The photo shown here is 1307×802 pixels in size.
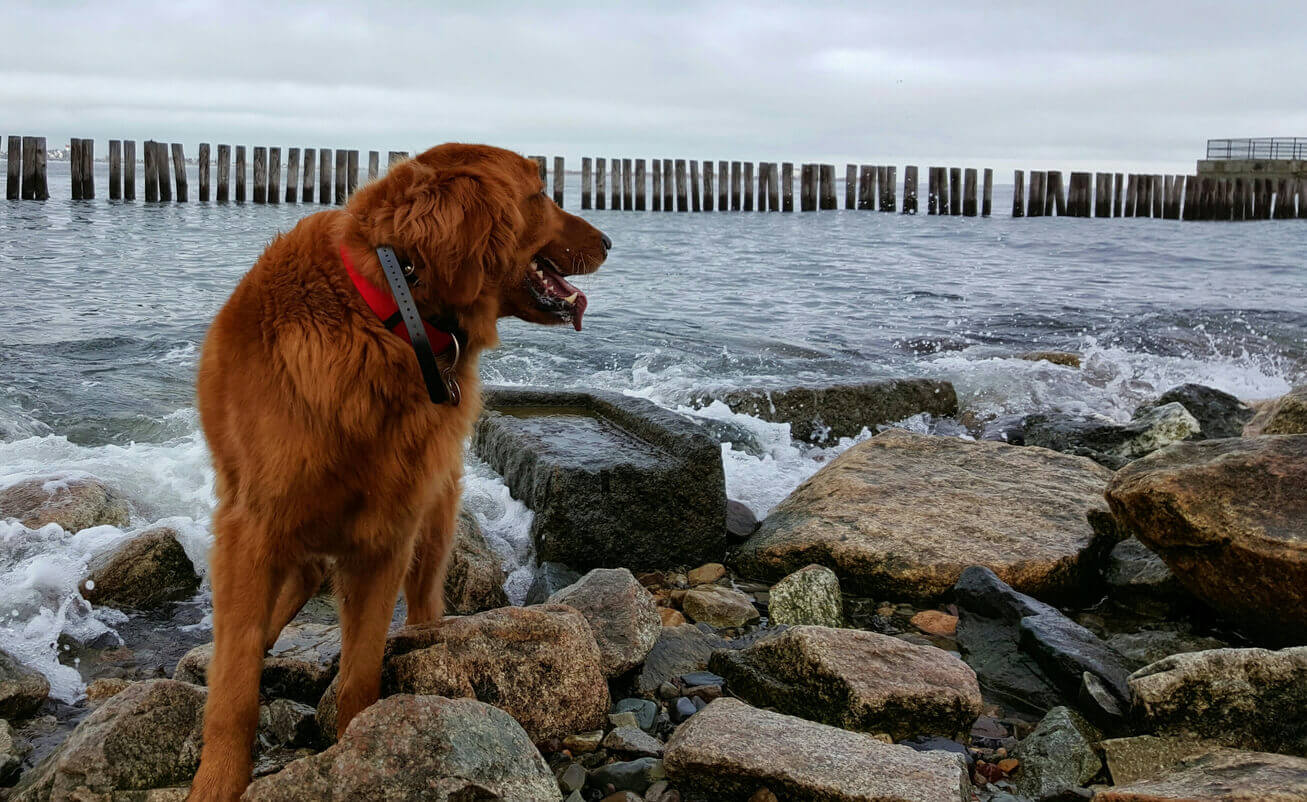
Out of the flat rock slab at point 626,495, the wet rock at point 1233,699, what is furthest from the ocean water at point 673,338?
the wet rock at point 1233,699

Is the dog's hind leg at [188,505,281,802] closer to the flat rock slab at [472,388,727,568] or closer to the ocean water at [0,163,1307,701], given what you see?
the ocean water at [0,163,1307,701]

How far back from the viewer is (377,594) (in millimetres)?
3033

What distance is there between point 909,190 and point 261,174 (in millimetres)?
23526

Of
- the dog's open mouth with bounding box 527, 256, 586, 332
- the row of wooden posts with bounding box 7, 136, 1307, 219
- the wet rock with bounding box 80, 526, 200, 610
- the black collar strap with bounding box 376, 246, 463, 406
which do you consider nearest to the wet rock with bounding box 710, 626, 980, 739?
the dog's open mouth with bounding box 527, 256, 586, 332

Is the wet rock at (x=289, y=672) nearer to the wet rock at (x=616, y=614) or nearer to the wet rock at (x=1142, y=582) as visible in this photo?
the wet rock at (x=616, y=614)

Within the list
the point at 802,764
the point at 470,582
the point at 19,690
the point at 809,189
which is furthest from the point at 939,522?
the point at 809,189

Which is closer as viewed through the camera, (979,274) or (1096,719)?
(1096,719)

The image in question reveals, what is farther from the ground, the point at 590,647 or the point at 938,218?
the point at 938,218

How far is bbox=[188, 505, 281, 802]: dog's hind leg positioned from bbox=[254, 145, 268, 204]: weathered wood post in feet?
99.9

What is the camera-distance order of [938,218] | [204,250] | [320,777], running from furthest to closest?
[938,218] < [204,250] < [320,777]

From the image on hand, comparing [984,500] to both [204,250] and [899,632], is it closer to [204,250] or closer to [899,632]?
[899,632]

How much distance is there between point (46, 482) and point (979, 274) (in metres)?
17.5

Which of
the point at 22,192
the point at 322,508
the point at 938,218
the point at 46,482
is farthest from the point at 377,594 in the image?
the point at 938,218

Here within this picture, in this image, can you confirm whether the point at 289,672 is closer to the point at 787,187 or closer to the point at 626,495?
the point at 626,495
